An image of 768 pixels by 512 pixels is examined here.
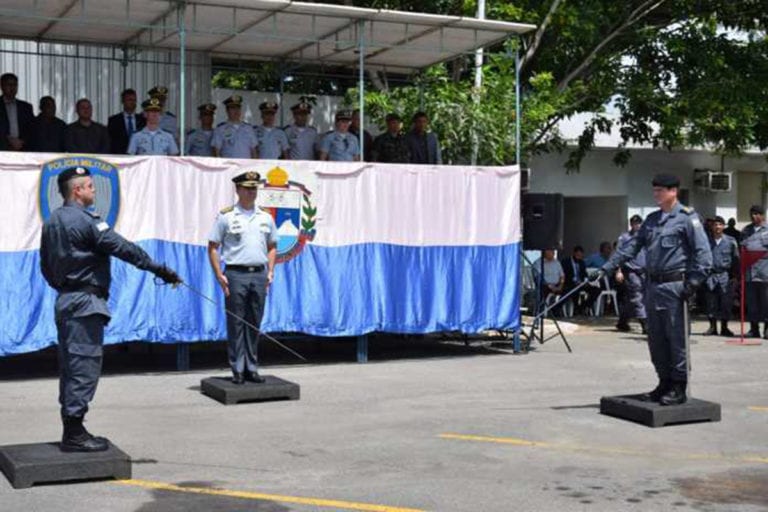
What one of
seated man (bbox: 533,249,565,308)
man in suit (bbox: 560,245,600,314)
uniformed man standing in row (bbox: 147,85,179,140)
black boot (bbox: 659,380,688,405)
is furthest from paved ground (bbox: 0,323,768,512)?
man in suit (bbox: 560,245,600,314)

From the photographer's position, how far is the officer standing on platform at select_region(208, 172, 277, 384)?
36.4ft

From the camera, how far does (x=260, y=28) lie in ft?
47.4

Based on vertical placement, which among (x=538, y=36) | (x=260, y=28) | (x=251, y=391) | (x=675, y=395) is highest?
(x=538, y=36)

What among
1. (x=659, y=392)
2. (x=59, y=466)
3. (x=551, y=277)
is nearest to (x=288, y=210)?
(x=659, y=392)

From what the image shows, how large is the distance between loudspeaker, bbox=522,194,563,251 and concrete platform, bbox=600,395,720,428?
5.27m

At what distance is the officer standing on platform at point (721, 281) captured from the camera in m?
18.1

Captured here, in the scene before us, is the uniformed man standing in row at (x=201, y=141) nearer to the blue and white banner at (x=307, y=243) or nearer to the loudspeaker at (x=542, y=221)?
the blue and white banner at (x=307, y=243)

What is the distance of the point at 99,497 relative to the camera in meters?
7.17

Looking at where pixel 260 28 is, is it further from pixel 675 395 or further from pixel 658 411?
pixel 658 411

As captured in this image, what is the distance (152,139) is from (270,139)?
1737 mm

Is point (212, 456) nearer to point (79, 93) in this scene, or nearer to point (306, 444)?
point (306, 444)

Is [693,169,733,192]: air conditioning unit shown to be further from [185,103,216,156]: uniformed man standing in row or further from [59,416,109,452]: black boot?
[59,416,109,452]: black boot

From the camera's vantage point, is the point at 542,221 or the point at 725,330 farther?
the point at 725,330

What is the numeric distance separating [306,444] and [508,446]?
5.13 feet
